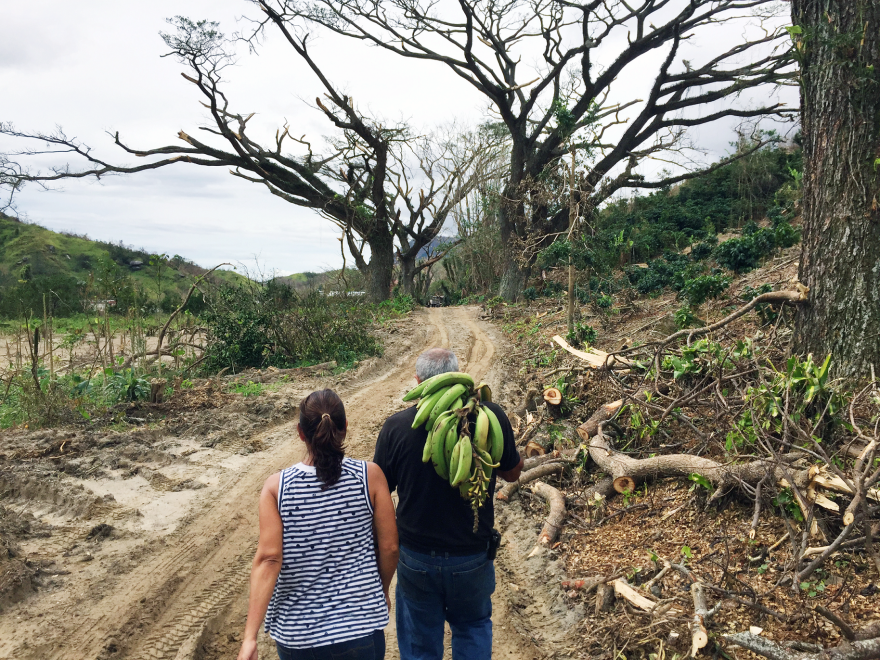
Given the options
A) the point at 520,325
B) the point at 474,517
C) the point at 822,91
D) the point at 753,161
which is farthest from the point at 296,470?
the point at 753,161

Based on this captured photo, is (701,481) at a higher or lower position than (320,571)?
lower

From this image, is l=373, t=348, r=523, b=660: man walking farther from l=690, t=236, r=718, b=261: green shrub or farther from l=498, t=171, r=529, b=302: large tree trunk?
l=690, t=236, r=718, b=261: green shrub

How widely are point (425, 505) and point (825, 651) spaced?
2019mm

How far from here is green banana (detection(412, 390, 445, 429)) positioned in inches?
109

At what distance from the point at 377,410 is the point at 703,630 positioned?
7.00 m

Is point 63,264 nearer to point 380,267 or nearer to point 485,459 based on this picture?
point 380,267

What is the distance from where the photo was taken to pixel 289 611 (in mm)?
2365

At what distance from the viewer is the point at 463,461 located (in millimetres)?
2613

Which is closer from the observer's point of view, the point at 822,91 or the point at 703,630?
the point at 703,630

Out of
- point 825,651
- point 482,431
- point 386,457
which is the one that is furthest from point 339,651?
point 825,651

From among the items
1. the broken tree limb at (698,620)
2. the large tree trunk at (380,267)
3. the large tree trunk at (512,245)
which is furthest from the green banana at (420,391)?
the large tree trunk at (380,267)

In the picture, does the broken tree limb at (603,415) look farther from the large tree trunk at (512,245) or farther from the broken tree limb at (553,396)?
the large tree trunk at (512,245)

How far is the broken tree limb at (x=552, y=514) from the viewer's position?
16.6 feet

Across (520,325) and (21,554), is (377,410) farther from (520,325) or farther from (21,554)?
(520,325)
